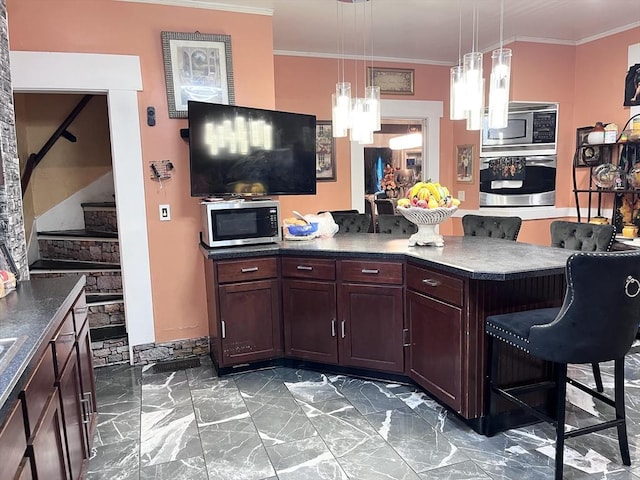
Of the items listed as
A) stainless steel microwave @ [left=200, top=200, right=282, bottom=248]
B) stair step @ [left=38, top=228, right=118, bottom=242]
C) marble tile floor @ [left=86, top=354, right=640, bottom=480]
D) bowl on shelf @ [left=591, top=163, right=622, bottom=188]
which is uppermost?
bowl on shelf @ [left=591, top=163, right=622, bottom=188]

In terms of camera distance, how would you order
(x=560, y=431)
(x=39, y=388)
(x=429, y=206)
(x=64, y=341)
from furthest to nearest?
(x=429, y=206) < (x=560, y=431) < (x=64, y=341) < (x=39, y=388)

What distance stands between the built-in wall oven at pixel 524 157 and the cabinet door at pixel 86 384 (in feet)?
13.2

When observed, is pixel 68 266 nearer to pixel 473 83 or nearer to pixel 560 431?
pixel 473 83

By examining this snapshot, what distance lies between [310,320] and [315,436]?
2.94ft

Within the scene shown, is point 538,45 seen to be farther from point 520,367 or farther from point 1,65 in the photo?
point 1,65

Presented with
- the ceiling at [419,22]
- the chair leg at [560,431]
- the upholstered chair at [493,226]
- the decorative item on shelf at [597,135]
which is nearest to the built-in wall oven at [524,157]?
the decorative item on shelf at [597,135]

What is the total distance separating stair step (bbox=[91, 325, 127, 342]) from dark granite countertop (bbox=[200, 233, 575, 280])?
95cm

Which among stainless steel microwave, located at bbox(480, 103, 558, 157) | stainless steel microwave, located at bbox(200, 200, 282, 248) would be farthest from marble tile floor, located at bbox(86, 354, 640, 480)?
stainless steel microwave, located at bbox(480, 103, 558, 157)

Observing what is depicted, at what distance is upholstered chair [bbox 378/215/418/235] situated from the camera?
3996mm

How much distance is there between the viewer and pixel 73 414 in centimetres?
189

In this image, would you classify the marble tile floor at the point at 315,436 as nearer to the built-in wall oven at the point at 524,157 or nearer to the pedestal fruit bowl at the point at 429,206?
the pedestal fruit bowl at the point at 429,206

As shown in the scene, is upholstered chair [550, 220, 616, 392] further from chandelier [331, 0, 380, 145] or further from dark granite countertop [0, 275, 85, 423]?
dark granite countertop [0, 275, 85, 423]

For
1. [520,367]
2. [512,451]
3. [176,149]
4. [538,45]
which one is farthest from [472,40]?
[512,451]

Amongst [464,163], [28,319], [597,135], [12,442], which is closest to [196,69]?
[28,319]
